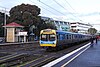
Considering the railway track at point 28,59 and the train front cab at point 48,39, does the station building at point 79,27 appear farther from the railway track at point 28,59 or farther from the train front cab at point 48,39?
the railway track at point 28,59

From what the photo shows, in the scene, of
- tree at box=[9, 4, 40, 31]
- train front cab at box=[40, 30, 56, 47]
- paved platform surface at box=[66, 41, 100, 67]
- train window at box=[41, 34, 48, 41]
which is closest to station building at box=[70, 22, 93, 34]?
tree at box=[9, 4, 40, 31]

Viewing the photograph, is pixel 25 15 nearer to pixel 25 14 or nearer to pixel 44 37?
pixel 25 14

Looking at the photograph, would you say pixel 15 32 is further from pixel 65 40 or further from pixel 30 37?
pixel 65 40

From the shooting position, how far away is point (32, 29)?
74375mm

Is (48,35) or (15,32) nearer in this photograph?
(48,35)

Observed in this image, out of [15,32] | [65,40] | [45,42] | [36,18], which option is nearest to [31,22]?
[36,18]

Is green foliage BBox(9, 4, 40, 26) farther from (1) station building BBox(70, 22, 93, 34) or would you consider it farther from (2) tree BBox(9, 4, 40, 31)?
(1) station building BBox(70, 22, 93, 34)

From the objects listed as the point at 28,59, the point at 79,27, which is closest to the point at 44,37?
the point at 28,59

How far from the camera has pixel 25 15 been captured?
7000 centimetres

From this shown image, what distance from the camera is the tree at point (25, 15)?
2758 inches

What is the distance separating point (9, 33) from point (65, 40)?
2954cm

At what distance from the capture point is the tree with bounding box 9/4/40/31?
7006 cm

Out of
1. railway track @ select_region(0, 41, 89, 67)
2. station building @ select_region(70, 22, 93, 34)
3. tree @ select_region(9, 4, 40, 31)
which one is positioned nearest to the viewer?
railway track @ select_region(0, 41, 89, 67)

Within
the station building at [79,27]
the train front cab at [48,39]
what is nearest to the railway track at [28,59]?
the train front cab at [48,39]
